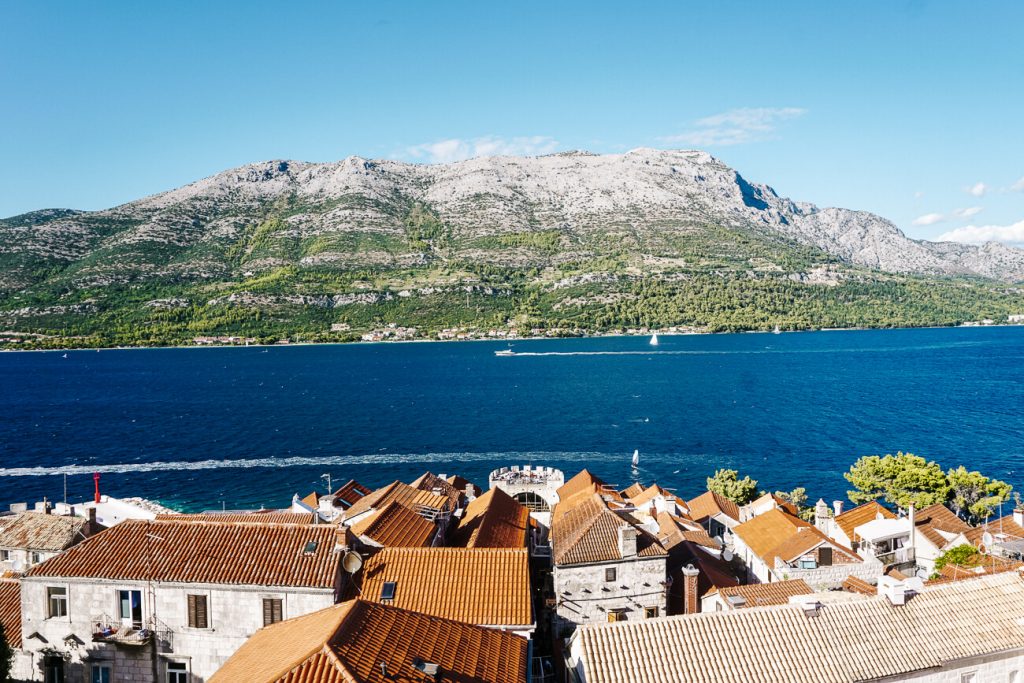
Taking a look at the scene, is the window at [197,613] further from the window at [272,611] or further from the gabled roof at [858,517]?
the gabled roof at [858,517]

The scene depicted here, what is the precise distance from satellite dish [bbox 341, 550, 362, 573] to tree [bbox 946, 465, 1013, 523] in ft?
150

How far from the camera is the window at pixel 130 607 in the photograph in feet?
68.6

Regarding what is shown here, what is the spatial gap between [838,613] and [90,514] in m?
31.8

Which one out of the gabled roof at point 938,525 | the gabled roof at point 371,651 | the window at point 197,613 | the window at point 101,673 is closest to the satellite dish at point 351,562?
the gabled roof at point 371,651

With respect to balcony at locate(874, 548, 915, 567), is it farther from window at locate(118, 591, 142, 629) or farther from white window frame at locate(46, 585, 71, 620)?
white window frame at locate(46, 585, 71, 620)

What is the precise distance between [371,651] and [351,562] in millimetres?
7727

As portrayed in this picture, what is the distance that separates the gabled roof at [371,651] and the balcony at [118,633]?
16.1 ft

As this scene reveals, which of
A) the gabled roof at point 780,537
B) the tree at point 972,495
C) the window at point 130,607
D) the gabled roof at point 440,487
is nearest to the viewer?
the window at point 130,607

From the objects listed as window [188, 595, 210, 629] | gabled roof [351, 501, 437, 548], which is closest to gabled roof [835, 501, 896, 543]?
gabled roof [351, 501, 437, 548]

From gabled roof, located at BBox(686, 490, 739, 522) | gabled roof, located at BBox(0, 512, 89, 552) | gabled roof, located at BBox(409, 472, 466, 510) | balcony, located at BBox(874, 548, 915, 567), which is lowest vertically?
gabled roof, located at BBox(686, 490, 739, 522)

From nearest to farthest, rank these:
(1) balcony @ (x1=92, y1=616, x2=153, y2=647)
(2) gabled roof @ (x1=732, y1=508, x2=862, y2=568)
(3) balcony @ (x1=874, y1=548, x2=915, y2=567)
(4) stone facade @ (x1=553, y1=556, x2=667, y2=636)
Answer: (1) balcony @ (x1=92, y1=616, x2=153, y2=647), (4) stone facade @ (x1=553, y1=556, x2=667, y2=636), (2) gabled roof @ (x1=732, y1=508, x2=862, y2=568), (3) balcony @ (x1=874, y1=548, x2=915, y2=567)

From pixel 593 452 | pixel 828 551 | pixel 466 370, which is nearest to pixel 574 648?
pixel 828 551

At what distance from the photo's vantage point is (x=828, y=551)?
107ft

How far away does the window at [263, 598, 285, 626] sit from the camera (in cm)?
2044
